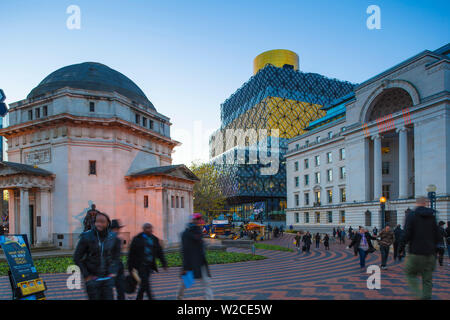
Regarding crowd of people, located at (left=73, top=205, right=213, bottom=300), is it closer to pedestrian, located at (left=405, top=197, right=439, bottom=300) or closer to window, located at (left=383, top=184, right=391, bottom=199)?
pedestrian, located at (left=405, top=197, right=439, bottom=300)

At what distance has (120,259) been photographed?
A: 5.88 metres

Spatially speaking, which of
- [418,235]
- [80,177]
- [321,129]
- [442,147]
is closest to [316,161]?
[321,129]

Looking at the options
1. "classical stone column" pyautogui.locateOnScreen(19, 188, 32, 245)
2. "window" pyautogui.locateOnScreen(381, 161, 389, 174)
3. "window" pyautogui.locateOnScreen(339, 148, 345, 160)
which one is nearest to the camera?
"classical stone column" pyautogui.locateOnScreen(19, 188, 32, 245)

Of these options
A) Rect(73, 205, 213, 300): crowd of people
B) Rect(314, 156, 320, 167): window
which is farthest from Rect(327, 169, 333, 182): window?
Rect(73, 205, 213, 300): crowd of people

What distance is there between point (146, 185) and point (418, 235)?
24.1 meters

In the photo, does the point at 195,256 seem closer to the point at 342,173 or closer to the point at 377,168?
the point at 377,168

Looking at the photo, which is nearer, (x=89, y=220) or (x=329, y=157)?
(x=89, y=220)

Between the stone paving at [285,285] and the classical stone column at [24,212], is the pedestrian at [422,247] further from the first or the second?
the classical stone column at [24,212]

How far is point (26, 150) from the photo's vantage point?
2789cm

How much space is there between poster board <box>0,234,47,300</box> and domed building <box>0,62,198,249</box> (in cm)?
1949

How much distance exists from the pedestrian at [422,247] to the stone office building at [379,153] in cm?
2272

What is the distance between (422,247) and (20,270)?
8.15 metres

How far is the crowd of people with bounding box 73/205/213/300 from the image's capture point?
5305mm

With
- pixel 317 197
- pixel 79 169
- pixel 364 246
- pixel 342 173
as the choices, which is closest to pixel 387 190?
pixel 342 173
